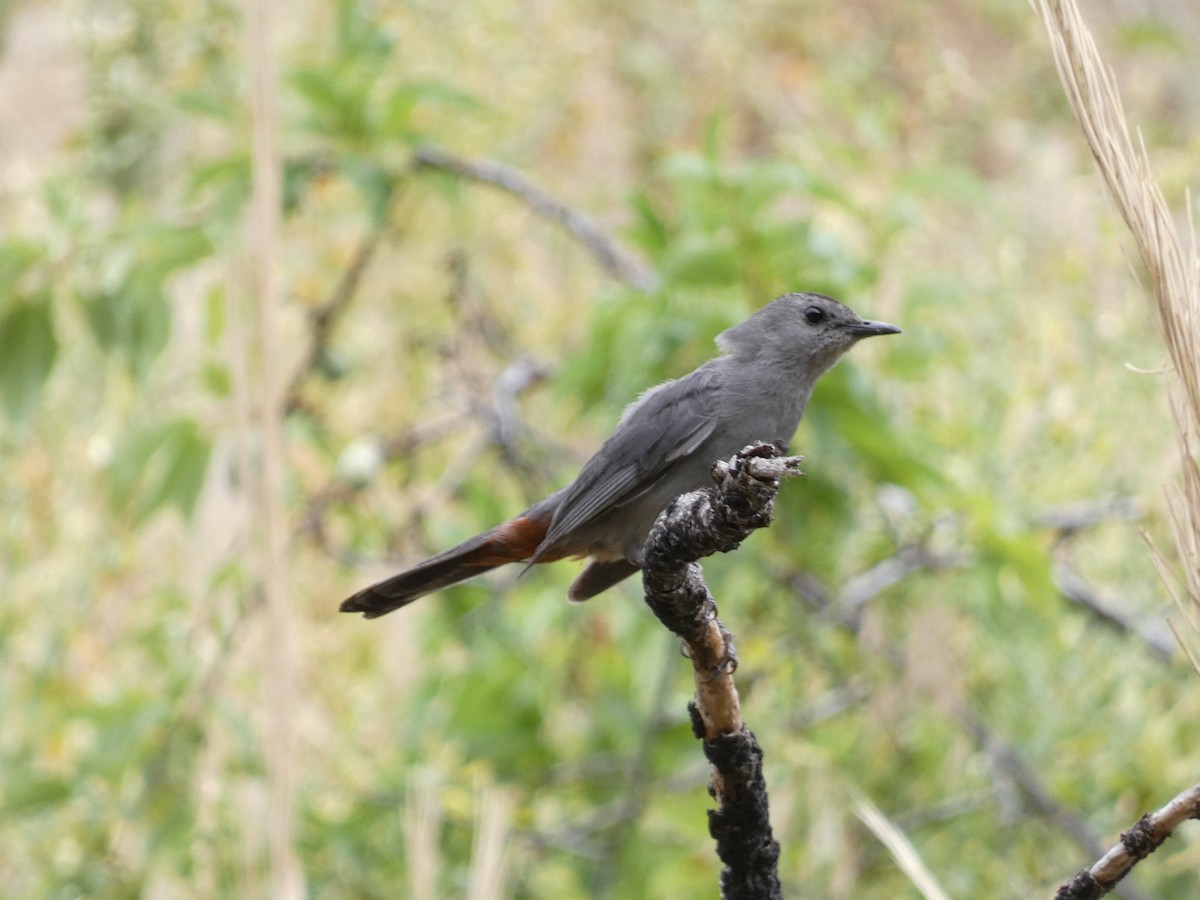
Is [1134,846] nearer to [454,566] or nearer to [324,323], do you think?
[454,566]

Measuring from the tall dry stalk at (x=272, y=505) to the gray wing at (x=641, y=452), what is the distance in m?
0.57

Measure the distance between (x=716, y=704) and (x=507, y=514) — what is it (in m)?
2.39

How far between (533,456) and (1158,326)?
3227mm

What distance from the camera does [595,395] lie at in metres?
3.62

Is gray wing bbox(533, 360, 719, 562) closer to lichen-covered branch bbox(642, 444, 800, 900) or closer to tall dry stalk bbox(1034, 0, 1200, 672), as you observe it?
lichen-covered branch bbox(642, 444, 800, 900)

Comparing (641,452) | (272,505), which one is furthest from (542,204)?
(272,505)

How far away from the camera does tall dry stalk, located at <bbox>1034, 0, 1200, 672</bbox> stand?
1.14 metres

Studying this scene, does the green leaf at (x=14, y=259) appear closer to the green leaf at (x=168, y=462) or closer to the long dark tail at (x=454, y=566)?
the green leaf at (x=168, y=462)

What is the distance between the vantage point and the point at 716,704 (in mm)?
1737

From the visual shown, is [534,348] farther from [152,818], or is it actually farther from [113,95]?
[152,818]

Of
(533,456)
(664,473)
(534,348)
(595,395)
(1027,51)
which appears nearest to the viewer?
(664,473)

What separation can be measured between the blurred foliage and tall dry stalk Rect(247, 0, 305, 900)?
18 centimetres

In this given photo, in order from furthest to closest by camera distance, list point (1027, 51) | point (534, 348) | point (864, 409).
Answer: point (1027, 51), point (534, 348), point (864, 409)

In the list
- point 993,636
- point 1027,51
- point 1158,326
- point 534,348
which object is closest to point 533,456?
point 534,348
